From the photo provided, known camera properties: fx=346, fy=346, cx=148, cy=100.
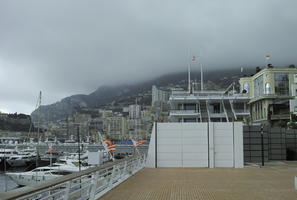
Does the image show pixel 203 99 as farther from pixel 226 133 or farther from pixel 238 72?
pixel 238 72

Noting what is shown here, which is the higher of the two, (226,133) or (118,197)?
(226,133)

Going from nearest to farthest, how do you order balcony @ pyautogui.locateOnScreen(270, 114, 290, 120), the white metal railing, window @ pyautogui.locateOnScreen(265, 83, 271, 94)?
the white metal railing, balcony @ pyautogui.locateOnScreen(270, 114, 290, 120), window @ pyautogui.locateOnScreen(265, 83, 271, 94)

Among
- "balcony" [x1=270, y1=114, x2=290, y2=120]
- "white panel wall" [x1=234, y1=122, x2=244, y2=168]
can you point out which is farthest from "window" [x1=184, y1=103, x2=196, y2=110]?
"white panel wall" [x1=234, y1=122, x2=244, y2=168]

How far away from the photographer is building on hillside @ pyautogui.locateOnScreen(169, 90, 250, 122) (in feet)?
162

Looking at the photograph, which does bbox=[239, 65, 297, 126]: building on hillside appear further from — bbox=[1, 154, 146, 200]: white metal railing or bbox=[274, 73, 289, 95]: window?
bbox=[1, 154, 146, 200]: white metal railing

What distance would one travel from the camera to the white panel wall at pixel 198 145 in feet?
74.0

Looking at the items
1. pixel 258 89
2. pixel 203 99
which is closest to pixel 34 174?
pixel 203 99

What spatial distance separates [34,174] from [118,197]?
2510 cm

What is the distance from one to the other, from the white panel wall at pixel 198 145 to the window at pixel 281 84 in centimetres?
4433

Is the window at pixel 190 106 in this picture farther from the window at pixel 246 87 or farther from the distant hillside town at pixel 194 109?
the window at pixel 246 87

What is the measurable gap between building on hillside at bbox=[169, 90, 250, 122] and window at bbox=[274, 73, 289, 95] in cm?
1394

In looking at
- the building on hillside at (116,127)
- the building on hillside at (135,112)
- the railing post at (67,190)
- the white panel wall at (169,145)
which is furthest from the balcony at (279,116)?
the building on hillside at (116,127)

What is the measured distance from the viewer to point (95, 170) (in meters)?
9.52

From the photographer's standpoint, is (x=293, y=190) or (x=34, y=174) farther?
(x=34, y=174)
